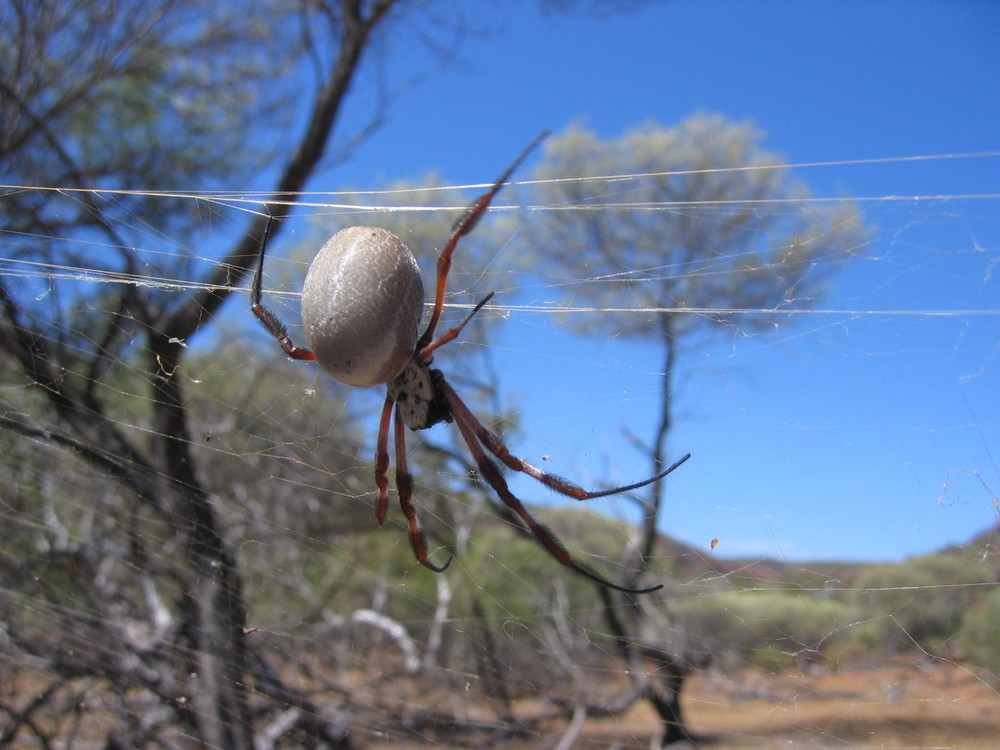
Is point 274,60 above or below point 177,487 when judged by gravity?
above

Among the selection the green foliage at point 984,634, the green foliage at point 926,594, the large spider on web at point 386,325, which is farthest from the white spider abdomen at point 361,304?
the green foliage at point 984,634

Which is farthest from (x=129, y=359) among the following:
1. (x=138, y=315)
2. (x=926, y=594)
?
(x=926, y=594)

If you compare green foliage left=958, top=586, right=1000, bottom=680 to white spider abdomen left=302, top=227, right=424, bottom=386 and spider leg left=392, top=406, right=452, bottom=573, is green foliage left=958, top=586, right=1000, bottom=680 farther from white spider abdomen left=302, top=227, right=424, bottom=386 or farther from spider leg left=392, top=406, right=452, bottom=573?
white spider abdomen left=302, top=227, right=424, bottom=386

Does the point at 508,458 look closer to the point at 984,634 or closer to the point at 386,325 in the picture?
the point at 386,325

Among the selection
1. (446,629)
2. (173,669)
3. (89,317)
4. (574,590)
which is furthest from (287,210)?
(574,590)

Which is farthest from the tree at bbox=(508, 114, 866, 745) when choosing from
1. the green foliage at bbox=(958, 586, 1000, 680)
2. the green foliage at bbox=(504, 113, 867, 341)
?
the green foliage at bbox=(958, 586, 1000, 680)

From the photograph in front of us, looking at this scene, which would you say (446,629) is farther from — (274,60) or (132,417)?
(274,60)
